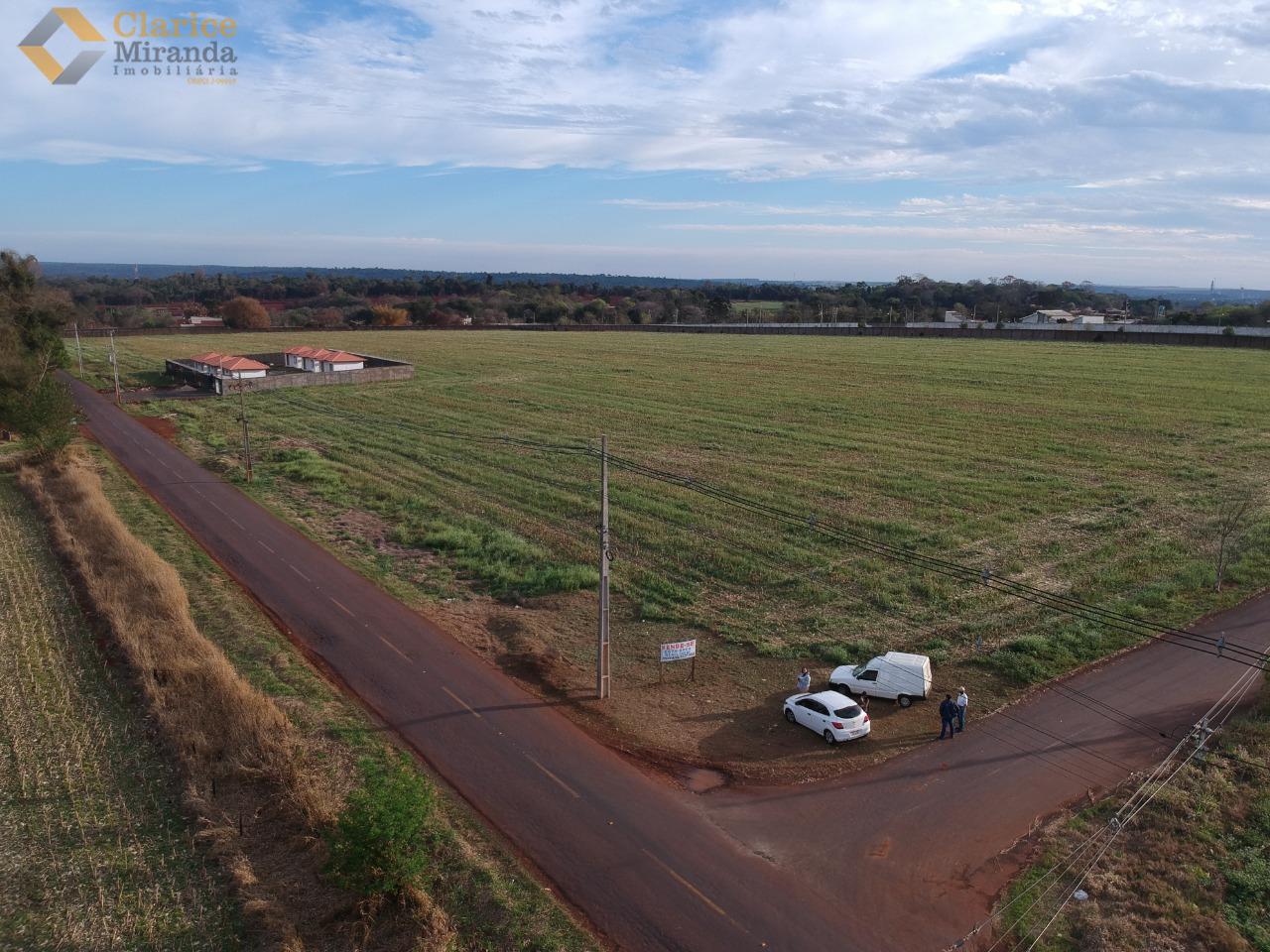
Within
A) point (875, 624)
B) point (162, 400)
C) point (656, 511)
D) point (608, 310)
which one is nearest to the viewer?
point (875, 624)

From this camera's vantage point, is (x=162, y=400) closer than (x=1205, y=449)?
No

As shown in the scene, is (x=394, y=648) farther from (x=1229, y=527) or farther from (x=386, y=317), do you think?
(x=386, y=317)

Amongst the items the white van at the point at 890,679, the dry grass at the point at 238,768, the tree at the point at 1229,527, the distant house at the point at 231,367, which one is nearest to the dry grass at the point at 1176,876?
the white van at the point at 890,679

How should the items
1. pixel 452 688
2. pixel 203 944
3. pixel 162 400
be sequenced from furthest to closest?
pixel 162 400 → pixel 452 688 → pixel 203 944

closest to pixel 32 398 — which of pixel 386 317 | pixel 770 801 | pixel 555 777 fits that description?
pixel 555 777

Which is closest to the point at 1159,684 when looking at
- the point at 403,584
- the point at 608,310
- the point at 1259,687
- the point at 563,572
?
the point at 1259,687

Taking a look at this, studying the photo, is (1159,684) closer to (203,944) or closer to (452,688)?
(452,688)
